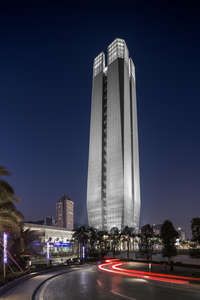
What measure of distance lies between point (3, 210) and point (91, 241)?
294ft

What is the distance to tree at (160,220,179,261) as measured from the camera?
58.5 meters

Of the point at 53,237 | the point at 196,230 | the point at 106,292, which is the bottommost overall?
the point at 106,292

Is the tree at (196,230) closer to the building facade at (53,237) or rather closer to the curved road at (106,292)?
the curved road at (106,292)

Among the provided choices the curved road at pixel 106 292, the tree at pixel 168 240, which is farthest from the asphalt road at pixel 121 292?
the tree at pixel 168 240

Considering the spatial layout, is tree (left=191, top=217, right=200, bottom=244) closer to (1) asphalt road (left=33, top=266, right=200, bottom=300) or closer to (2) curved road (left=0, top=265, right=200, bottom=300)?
(2) curved road (left=0, top=265, right=200, bottom=300)

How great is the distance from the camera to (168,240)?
198 ft

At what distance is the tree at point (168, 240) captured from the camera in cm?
5853

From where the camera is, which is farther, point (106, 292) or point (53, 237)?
point (53, 237)

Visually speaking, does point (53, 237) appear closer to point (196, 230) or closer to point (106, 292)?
point (196, 230)

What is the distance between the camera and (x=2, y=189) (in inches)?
1064

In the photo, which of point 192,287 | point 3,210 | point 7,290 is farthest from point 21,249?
point 192,287

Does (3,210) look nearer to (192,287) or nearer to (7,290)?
(7,290)

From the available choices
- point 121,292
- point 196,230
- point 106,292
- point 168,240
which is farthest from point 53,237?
point 121,292

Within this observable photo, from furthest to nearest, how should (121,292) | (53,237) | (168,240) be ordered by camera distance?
1. (53,237)
2. (168,240)
3. (121,292)
